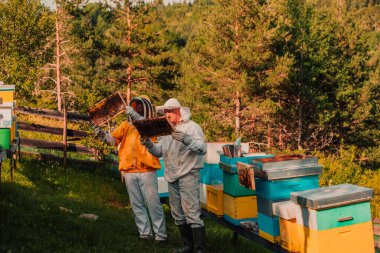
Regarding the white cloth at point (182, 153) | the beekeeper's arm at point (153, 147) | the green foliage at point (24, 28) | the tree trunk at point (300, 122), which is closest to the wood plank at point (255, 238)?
the white cloth at point (182, 153)

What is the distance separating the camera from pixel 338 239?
4.58 meters

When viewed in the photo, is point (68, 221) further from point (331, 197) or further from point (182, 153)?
point (331, 197)

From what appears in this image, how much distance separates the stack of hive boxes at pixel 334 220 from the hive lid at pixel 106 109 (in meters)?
3.07

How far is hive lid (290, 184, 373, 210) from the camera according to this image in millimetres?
4453

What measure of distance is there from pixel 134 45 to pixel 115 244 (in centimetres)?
2441

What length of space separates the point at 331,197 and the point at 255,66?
914 inches

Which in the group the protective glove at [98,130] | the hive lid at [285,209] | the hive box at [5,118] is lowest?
the hive lid at [285,209]

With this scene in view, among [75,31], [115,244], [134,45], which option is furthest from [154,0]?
[115,244]

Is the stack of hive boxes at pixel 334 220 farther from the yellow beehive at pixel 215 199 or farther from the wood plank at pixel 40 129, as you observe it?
the wood plank at pixel 40 129

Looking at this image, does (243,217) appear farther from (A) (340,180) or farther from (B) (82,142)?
(A) (340,180)

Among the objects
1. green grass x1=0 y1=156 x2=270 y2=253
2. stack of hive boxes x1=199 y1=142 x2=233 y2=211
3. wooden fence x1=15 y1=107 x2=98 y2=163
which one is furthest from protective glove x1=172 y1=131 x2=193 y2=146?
wooden fence x1=15 y1=107 x2=98 y2=163

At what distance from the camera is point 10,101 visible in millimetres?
7312

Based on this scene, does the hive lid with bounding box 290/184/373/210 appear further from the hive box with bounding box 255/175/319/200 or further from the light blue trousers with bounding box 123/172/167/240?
the light blue trousers with bounding box 123/172/167/240

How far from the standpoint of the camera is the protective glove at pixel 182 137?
5312mm
